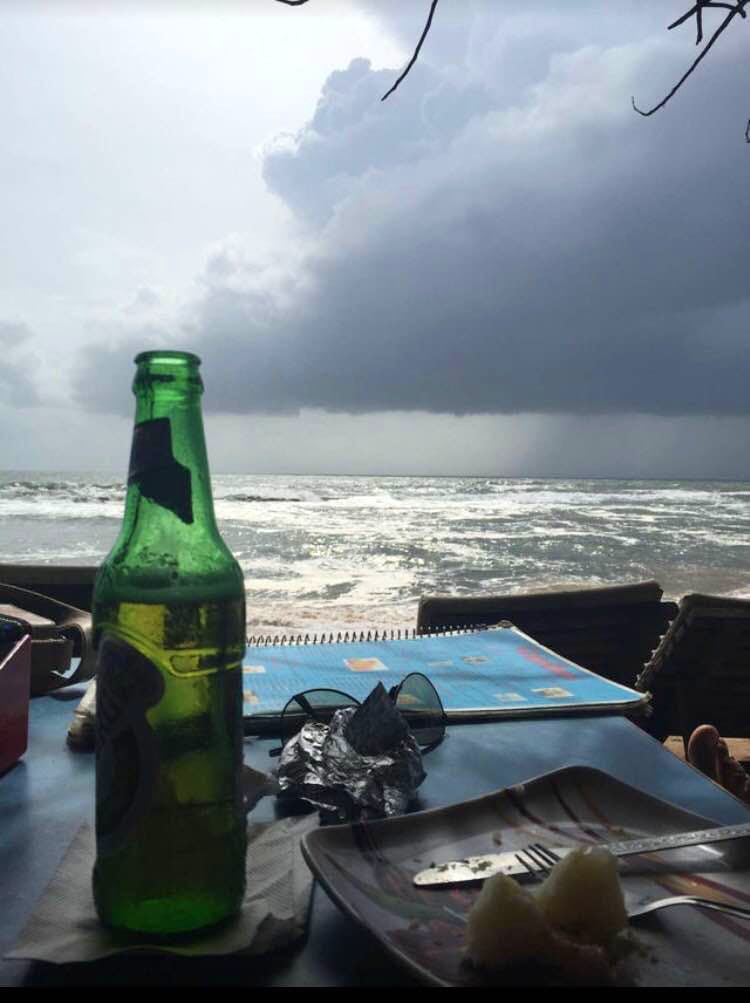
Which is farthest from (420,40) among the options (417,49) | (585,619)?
(585,619)

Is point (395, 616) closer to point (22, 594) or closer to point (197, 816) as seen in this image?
point (22, 594)

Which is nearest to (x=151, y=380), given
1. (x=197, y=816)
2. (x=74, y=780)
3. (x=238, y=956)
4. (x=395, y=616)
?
(x=197, y=816)

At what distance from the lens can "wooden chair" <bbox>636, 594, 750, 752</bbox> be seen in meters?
2.75

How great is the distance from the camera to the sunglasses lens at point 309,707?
127 cm

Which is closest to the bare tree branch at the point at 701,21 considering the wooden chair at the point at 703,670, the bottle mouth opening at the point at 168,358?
the bottle mouth opening at the point at 168,358

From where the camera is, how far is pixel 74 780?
1123mm

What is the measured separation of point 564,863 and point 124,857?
39cm

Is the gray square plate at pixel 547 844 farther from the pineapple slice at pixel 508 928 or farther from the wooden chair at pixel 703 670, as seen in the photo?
the wooden chair at pixel 703 670

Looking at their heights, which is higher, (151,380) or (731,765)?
(151,380)

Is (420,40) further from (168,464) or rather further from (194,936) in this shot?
(194,936)

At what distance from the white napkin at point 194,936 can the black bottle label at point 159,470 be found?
378 millimetres

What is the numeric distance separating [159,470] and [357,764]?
0.54 metres

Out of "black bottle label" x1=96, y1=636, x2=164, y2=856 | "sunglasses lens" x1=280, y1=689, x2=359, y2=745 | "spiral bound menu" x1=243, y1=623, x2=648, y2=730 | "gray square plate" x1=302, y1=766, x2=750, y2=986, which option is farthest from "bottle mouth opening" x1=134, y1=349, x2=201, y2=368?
"spiral bound menu" x1=243, y1=623, x2=648, y2=730

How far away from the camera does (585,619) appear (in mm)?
3143
